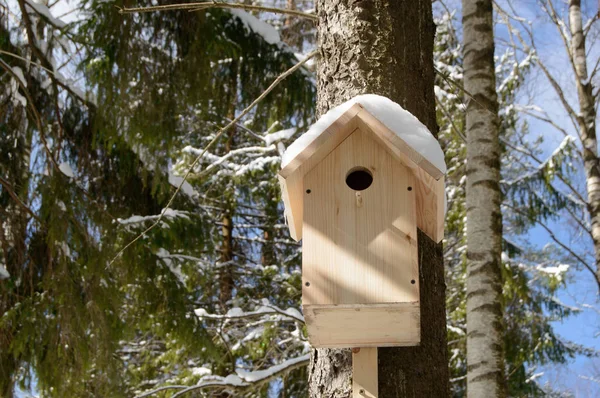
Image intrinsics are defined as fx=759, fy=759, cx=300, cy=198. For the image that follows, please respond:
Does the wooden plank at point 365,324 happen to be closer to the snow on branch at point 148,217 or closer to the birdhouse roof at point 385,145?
the birdhouse roof at point 385,145

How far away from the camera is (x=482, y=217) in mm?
4031

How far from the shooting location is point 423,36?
2271 mm

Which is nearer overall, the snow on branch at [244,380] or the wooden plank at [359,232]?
the wooden plank at [359,232]

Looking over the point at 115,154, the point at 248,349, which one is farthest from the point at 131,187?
the point at 248,349

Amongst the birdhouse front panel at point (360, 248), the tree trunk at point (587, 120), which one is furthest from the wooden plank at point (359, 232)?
the tree trunk at point (587, 120)

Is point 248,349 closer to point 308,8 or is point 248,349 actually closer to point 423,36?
point 308,8

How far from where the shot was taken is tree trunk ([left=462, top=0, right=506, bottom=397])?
371cm

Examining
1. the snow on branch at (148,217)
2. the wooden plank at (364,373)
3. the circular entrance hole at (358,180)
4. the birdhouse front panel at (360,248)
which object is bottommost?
the wooden plank at (364,373)

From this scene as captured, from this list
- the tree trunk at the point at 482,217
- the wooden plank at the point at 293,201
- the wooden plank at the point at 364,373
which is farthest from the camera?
the tree trunk at the point at 482,217

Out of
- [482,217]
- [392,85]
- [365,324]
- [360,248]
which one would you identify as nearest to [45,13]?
[482,217]

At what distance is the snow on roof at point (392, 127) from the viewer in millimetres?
1907

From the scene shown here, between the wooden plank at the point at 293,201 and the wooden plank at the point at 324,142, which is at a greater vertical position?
the wooden plank at the point at 324,142

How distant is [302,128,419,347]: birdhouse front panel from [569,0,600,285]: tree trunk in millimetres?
4708

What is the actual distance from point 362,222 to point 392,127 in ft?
0.83
